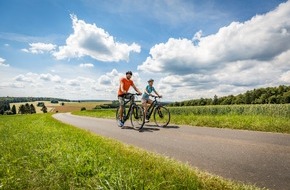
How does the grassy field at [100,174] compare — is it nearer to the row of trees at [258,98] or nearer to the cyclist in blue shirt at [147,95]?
the cyclist in blue shirt at [147,95]

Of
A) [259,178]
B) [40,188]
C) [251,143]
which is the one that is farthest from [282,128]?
[40,188]

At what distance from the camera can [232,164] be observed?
15.8 ft

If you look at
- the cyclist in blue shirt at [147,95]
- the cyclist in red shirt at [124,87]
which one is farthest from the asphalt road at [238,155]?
the cyclist in blue shirt at [147,95]

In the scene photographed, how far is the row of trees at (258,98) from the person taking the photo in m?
56.8

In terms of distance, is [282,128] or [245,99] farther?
[245,99]

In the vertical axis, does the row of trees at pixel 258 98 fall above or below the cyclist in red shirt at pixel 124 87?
above

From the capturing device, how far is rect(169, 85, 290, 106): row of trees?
56.8 metres

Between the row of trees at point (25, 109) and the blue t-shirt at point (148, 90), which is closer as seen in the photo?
the blue t-shirt at point (148, 90)

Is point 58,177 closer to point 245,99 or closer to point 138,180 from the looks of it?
point 138,180

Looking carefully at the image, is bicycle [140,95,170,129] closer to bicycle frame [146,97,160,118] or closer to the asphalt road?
bicycle frame [146,97,160,118]

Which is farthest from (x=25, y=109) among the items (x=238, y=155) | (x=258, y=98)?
(x=238, y=155)

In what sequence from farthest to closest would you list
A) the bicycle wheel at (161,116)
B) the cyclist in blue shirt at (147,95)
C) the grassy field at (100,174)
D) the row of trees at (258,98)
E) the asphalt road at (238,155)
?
the row of trees at (258,98), the cyclist in blue shirt at (147,95), the bicycle wheel at (161,116), the asphalt road at (238,155), the grassy field at (100,174)

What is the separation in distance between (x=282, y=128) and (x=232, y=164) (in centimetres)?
514

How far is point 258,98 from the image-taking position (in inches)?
2499
